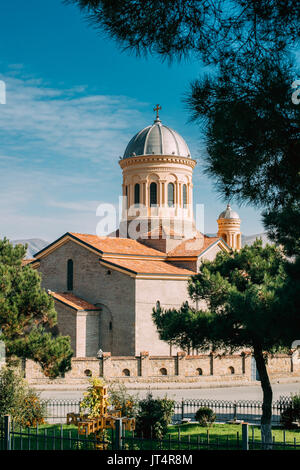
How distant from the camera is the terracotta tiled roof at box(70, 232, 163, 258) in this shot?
34.4 m

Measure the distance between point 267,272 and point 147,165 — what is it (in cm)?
2597

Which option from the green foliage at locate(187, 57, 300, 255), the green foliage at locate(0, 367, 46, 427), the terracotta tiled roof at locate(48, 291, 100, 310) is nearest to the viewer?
the green foliage at locate(187, 57, 300, 255)

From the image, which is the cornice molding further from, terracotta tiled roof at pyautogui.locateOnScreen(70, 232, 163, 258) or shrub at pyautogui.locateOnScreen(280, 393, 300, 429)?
shrub at pyautogui.locateOnScreen(280, 393, 300, 429)

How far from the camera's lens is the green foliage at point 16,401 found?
595 inches

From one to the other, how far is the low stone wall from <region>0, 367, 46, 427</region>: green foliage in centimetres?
962

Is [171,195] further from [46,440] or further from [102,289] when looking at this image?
[46,440]

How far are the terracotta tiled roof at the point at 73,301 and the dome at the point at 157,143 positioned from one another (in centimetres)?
1322

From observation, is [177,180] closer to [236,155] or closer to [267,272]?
[267,272]

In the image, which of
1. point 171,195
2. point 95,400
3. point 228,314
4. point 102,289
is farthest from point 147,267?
point 95,400

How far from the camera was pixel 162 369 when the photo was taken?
94.4ft

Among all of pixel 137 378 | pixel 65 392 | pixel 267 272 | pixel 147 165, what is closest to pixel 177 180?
pixel 147 165

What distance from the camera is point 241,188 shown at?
891 centimetres

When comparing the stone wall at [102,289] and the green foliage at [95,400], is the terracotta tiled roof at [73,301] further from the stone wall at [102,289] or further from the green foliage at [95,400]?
the green foliage at [95,400]

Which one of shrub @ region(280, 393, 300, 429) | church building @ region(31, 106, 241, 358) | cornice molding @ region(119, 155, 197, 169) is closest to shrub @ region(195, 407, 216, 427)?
shrub @ region(280, 393, 300, 429)
